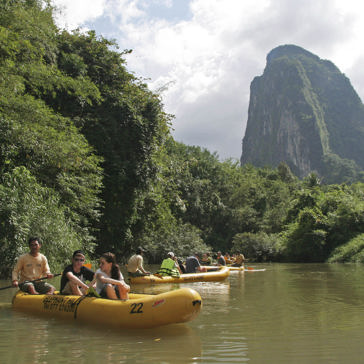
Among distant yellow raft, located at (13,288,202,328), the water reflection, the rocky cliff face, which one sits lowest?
the water reflection

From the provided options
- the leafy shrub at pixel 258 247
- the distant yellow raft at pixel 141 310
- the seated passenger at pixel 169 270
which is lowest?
the distant yellow raft at pixel 141 310

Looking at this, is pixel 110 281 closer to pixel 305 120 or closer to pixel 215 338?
pixel 215 338

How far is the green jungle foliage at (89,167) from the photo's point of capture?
489 inches

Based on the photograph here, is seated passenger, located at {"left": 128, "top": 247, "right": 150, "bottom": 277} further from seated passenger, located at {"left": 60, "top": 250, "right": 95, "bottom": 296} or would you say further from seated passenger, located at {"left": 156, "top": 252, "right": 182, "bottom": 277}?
seated passenger, located at {"left": 60, "top": 250, "right": 95, "bottom": 296}

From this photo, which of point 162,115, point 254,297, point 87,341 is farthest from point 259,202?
point 87,341

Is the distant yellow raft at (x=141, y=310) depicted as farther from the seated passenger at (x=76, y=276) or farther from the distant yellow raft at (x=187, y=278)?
the distant yellow raft at (x=187, y=278)

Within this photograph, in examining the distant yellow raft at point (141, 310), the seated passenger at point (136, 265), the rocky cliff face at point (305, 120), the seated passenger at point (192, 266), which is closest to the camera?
the distant yellow raft at point (141, 310)

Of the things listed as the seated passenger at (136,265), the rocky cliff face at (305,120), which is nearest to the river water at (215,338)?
the seated passenger at (136,265)

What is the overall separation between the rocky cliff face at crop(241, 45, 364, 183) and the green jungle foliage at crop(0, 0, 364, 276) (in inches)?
3065

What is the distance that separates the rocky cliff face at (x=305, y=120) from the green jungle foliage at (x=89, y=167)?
77.8 m

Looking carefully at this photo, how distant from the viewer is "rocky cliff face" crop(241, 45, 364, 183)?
11575cm

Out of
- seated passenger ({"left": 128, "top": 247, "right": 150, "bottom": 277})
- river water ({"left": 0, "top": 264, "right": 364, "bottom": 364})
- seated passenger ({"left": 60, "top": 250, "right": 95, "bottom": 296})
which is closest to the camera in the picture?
river water ({"left": 0, "top": 264, "right": 364, "bottom": 364})

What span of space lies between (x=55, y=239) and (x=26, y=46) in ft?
24.2

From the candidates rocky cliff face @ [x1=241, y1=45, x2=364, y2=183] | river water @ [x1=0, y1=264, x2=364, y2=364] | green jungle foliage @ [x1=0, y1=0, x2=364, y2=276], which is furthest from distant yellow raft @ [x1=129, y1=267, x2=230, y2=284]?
rocky cliff face @ [x1=241, y1=45, x2=364, y2=183]
